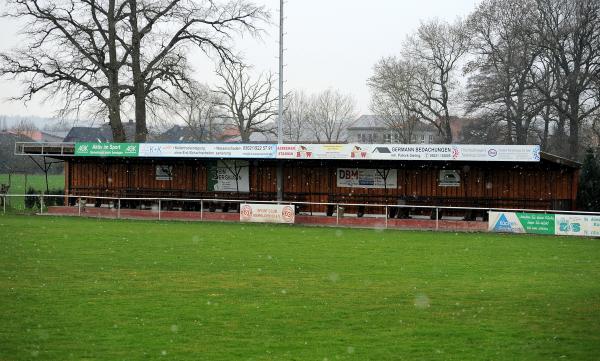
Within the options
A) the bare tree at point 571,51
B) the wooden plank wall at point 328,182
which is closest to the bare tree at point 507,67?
the bare tree at point 571,51

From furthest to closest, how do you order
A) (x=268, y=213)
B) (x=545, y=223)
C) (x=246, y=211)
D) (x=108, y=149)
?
(x=108, y=149), (x=246, y=211), (x=268, y=213), (x=545, y=223)

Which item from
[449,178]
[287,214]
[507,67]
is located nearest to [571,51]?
[507,67]

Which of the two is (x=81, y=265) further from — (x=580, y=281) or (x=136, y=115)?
(x=136, y=115)

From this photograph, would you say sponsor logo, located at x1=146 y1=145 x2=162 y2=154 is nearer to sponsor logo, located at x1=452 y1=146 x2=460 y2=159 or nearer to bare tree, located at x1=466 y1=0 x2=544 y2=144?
sponsor logo, located at x1=452 y1=146 x2=460 y2=159

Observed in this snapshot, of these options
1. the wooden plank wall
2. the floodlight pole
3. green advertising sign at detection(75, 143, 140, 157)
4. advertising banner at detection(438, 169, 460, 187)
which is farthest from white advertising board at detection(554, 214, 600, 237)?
green advertising sign at detection(75, 143, 140, 157)

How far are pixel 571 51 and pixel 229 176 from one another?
72.2 feet

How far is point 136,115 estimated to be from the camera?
44.3 m

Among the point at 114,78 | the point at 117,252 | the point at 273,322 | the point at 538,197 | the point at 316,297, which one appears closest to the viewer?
the point at 273,322

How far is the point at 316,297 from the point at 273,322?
2.26 m

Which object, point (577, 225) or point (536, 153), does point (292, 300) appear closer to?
point (577, 225)

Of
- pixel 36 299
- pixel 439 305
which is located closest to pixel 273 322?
pixel 439 305

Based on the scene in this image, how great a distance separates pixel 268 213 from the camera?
31844 millimetres

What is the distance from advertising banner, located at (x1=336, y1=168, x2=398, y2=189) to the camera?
34500 mm

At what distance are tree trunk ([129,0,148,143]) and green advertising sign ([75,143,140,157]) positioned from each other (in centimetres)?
822
